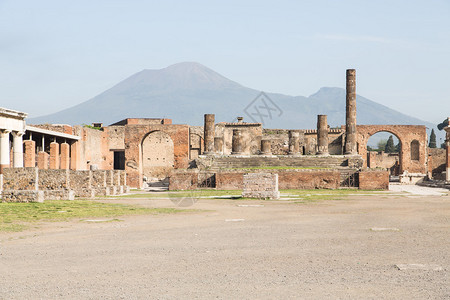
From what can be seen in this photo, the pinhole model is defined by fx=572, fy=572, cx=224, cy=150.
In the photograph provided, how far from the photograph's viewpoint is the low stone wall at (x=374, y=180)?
1115 inches

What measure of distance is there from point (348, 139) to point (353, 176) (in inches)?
433

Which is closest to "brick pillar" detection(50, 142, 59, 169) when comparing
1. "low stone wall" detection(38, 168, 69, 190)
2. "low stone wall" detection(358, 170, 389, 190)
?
Answer: "low stone wall" detection(38, 168, 69, 190)

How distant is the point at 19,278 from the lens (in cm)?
564

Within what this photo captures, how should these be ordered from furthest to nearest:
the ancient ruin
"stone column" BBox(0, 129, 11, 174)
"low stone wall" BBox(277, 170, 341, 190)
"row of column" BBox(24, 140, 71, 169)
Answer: "row of column" BBox(24, 140, 71, 169)
"low stone wall" BBox(277, 170, 341, 190)
the ancient ruin
"stone column" BBox(0, 129, 11, 174)

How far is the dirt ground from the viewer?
507 centimetres

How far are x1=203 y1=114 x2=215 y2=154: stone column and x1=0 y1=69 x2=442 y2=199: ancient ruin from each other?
71mm

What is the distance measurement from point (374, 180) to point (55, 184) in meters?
15.8

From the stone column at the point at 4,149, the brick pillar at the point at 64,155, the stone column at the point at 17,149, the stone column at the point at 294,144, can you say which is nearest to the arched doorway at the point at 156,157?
the stone column at the point at 294,144

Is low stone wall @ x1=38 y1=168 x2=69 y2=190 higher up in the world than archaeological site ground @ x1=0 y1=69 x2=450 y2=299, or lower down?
higher up

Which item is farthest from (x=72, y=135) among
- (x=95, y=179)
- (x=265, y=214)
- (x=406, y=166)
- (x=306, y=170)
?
(x=406, y=166)

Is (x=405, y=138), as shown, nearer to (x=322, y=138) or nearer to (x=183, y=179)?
(x=322, y=138)

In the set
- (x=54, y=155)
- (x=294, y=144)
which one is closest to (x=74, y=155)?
(x=54, y=155)

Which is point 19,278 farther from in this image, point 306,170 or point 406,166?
point 406,166

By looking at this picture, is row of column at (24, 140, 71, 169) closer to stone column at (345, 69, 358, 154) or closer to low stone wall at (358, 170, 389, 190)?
low stone wall at (358, 170, 389, 190)
